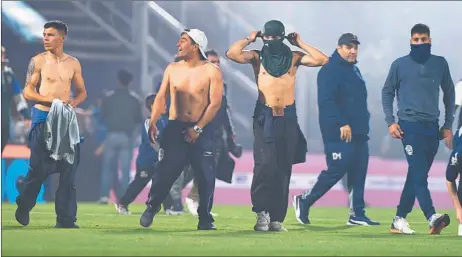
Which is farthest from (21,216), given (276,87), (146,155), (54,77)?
(146,155)

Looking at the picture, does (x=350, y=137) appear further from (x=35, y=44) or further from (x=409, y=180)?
(x=35, y=44)

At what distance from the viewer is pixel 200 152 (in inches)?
501

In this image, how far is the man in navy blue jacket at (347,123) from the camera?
14633 millimetres

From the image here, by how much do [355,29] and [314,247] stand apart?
39.4ft

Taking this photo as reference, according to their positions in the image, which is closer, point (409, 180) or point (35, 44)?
point (409, 180)

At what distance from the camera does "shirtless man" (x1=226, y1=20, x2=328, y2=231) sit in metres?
12.7

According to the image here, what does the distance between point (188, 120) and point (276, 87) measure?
0.86 m

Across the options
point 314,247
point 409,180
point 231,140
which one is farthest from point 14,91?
point 314,247

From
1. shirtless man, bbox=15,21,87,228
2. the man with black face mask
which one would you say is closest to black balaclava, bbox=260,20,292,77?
the man with black face mask

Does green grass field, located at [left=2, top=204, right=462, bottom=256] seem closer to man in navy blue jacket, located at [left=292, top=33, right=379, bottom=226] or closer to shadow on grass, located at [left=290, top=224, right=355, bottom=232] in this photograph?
shadow on grass, located at [left=290, top=224, right=355, bottom=232]

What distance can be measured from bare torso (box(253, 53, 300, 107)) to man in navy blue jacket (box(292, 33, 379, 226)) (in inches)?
67.4

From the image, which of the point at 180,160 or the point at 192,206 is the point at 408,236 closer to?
the point at 180,160

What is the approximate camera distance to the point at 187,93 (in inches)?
502

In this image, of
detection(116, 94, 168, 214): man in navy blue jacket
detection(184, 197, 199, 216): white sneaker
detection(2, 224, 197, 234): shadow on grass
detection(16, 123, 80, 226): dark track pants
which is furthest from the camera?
detection(116, 94, 168, 214): man in navy blue jacket
